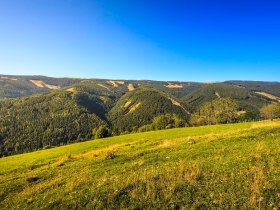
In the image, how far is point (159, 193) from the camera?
28.4 feet

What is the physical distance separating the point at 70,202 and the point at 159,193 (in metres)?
4.26

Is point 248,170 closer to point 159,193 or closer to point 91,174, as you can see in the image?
point 159,193

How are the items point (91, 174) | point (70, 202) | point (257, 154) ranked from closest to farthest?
point (70, 202), point (257, 154), point (91, 174)

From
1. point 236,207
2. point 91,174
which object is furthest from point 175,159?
point 236,207

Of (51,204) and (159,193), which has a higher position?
(159,193)

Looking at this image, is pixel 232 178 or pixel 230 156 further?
pixel 230 156

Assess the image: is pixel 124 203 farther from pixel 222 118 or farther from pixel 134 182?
pixel 222 118

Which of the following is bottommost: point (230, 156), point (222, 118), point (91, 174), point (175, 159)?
point (222, 118)

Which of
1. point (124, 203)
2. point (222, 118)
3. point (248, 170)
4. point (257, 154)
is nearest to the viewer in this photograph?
point (124, 203)

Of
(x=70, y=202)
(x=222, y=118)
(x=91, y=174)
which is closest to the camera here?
(x=70, y=202)

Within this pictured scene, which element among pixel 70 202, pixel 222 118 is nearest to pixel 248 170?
pixel 70 202

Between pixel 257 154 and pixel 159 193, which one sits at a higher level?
pixel 257 154

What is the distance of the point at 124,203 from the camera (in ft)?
27.1

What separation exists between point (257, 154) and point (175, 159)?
542 cm
